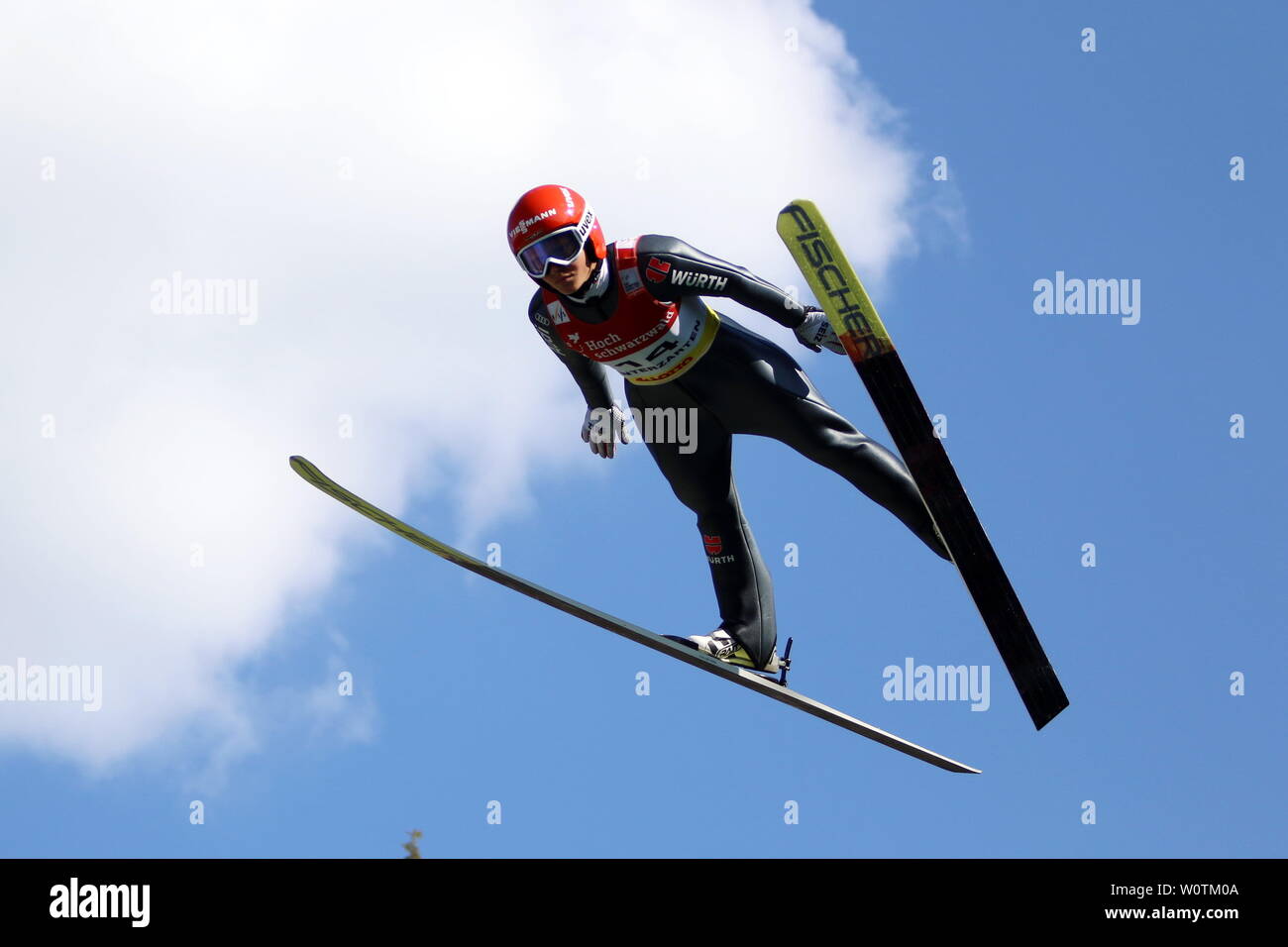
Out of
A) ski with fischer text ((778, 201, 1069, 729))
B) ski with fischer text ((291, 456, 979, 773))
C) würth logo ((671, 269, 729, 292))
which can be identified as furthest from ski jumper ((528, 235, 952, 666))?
ski with fischer text ((291, 456, 979, 773))

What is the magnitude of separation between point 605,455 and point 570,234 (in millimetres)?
1653

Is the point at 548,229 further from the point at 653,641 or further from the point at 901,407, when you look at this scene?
the point at 653,641

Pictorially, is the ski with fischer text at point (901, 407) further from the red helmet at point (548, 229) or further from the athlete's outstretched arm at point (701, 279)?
the red helmet at point (548, 229)

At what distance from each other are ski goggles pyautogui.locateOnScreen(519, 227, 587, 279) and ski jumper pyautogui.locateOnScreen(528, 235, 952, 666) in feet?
0.84

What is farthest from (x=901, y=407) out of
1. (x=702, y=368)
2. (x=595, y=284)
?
(x=595, y=284)

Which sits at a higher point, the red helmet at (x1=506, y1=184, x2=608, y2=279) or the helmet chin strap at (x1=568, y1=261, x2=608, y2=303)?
the red helmet at (x1=506, y1=184, x2=608, y2=279)

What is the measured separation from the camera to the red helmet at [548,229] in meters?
10.8

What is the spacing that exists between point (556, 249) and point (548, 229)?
0.41ft

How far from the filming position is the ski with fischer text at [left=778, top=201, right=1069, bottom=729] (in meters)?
10.9

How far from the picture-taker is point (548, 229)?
10836mm

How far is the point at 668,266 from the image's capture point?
10953 mm

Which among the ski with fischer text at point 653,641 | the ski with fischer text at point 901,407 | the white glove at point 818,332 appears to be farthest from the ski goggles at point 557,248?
the ski with fischer text at point 653,641

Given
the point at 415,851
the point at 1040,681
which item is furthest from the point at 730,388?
the point at 415,851

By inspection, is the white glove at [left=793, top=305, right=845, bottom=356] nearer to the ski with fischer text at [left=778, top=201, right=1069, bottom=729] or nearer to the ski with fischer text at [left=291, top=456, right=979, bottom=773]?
the ski with fischer text at [left=778, top=201, right=1069, bottom=729]
